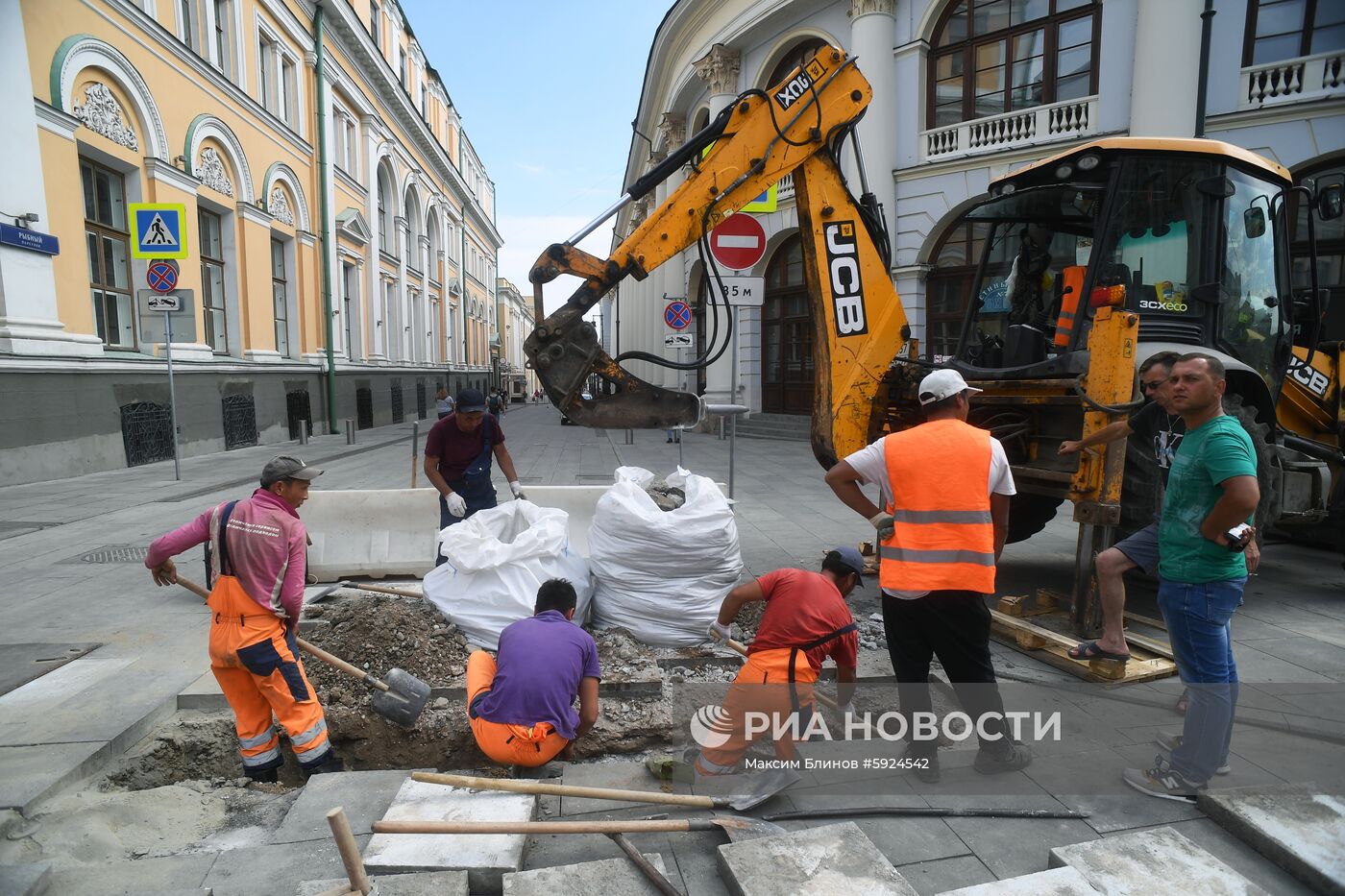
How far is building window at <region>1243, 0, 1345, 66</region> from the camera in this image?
10672mm

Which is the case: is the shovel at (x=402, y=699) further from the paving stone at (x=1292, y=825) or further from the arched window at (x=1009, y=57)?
the arched window at (x=1009, y=57)

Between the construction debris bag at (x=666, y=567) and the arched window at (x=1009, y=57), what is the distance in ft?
41.6

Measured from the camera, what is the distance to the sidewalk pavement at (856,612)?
2.64 meters

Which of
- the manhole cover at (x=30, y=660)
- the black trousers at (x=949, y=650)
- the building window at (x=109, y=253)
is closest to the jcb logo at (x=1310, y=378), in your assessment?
the black trousers at (x=949, y=650)

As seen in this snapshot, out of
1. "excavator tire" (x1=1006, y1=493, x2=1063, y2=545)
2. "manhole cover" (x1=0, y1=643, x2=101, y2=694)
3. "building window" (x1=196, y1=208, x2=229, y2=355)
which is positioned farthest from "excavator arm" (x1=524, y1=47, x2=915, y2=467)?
"building window" (x1=196, y1=208, x2=229, y2=355)

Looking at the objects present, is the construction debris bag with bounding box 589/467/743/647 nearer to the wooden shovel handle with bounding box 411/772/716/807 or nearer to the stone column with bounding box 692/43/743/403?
the wooden shovel handle with bounding box 411/772/716/807

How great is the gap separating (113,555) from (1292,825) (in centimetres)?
748

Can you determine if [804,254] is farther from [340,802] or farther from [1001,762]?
[340,802]

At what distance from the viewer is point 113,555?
589 cm

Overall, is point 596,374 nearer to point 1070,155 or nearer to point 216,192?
point 1070,155

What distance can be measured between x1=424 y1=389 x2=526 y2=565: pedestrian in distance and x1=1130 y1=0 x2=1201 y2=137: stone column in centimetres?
1165

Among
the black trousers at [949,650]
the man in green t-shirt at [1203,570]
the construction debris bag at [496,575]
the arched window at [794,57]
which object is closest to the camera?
the man in green t-shirt at [1203,570]

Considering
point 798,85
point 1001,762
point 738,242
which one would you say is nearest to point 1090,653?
point 1001,762

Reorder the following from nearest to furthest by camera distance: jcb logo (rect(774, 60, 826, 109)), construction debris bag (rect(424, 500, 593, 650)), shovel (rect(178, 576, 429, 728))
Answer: shovel (rect(178, 576, 429, 728)) → construction debris bag (rect(424, 500, 593, 650)) → jcb logo (rect(774, 60, 826, 109))
